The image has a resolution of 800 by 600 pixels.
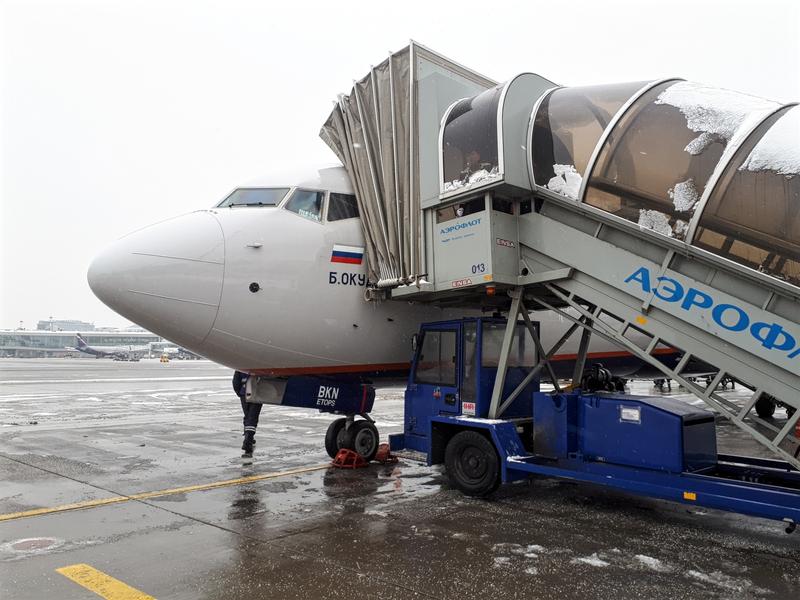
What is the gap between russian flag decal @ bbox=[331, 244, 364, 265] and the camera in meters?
8.96

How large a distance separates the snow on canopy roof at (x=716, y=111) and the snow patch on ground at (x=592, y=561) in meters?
4.07

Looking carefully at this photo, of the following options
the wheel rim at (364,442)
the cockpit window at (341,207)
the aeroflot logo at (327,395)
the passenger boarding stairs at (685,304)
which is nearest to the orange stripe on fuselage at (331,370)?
the aeroflot logo at (327,395)

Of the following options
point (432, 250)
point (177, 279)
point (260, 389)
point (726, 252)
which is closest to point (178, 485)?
point (260, 389)

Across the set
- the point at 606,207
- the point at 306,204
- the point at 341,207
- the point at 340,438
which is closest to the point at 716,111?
the point at 606,207

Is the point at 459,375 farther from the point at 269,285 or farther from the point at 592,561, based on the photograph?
the point at 592,561

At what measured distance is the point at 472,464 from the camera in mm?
7949

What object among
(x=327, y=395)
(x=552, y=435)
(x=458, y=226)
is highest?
(x=458, y=226)

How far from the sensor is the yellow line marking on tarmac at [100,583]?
4652mm

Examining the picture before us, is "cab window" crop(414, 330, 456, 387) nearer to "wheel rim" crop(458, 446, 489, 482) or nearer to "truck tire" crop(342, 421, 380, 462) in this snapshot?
"wheel rim" crop(458, 446, 489, 482)

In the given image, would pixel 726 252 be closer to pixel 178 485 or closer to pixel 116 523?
pixel 116 523

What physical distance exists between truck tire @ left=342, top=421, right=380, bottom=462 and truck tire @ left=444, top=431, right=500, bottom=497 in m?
2.47

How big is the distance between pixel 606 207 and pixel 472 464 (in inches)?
147

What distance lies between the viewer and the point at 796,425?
18.8ft

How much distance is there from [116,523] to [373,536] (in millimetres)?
2968
